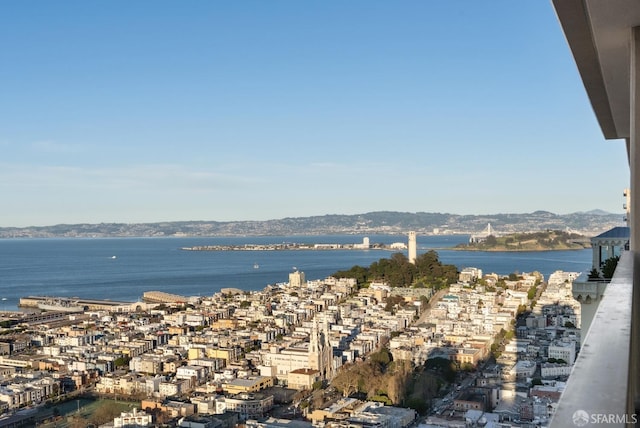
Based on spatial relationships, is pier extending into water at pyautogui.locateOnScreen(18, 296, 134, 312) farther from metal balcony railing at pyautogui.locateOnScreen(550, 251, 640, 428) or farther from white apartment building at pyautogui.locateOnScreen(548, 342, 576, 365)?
metal balcony railing at pyautogui.locateOnScreen(550, 251, 640, 428)

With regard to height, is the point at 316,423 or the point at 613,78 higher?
the point at 613,78

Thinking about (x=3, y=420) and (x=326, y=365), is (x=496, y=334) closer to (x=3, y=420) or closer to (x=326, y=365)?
(x=326, y=365)

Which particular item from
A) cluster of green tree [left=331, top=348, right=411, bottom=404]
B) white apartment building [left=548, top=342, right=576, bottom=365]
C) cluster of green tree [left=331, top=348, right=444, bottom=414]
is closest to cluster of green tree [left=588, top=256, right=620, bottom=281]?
cluster of green tree [left=331, top=348, right=444, bottom=414]

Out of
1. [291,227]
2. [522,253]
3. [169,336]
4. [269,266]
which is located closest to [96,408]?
[169,336]

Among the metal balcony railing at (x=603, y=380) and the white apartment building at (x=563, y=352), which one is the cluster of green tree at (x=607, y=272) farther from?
the white apartment building at (x=563, y=352)

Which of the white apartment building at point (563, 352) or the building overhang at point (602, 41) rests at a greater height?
the building overhang at point (602, 41)

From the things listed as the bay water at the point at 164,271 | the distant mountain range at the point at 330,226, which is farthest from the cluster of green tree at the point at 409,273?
the distant mountain range at the point at 330,226
